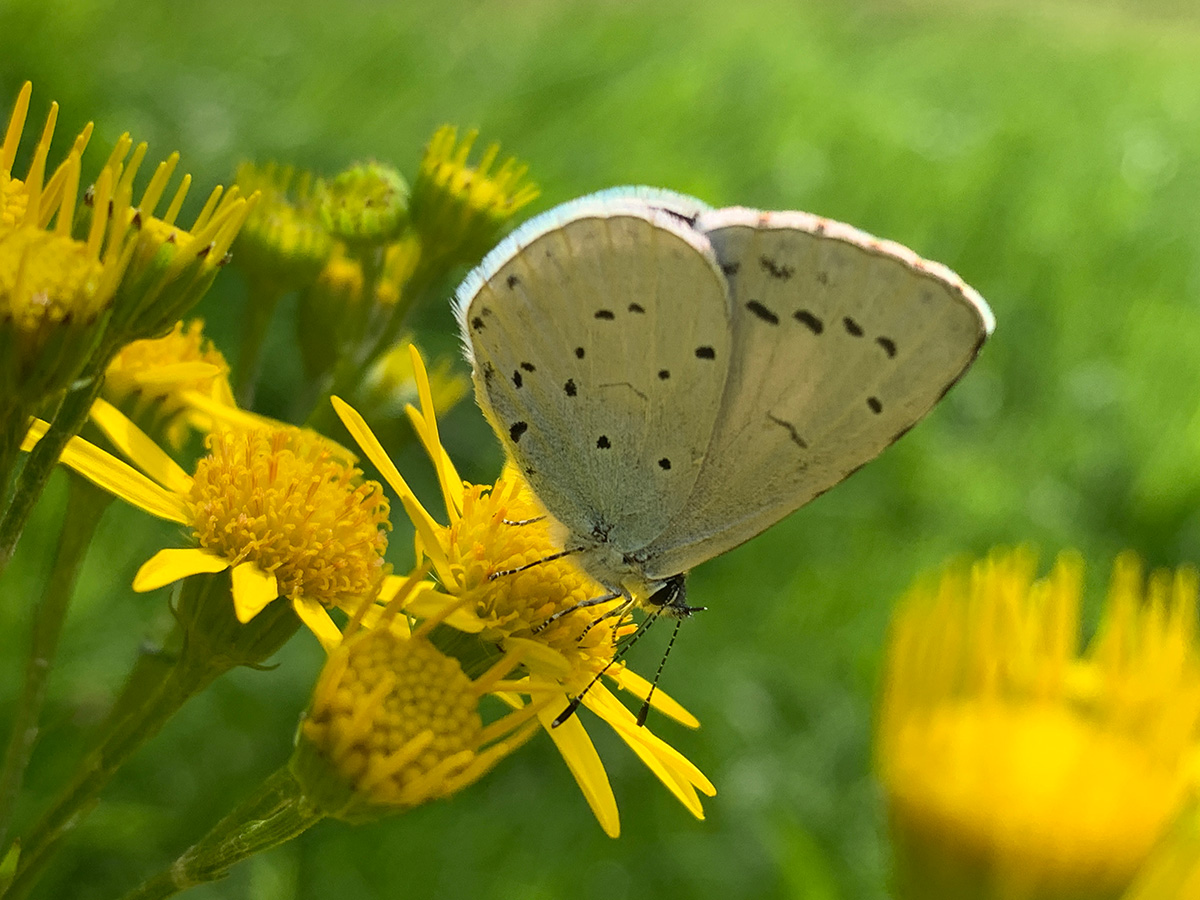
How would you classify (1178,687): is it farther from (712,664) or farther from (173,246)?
(173,246)

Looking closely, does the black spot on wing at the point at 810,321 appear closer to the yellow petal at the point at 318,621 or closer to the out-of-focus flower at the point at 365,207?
the out-of-focus flower at the point at 365,207

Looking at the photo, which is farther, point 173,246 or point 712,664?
point 712,664

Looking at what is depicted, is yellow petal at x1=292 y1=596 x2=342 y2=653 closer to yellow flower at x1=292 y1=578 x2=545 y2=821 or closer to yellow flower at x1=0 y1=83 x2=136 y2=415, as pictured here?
yellow flower at x1=292 y1=578 x2=545 y2=821

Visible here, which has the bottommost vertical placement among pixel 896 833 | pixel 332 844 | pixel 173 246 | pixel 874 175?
pixel 332 844

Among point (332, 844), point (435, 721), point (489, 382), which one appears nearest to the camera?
point (435, 721)

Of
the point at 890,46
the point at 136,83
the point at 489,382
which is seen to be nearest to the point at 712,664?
the point at 489,382

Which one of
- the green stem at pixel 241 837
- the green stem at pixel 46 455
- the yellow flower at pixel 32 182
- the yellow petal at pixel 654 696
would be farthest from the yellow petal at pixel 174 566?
the yellow petal at pixel 654 696
